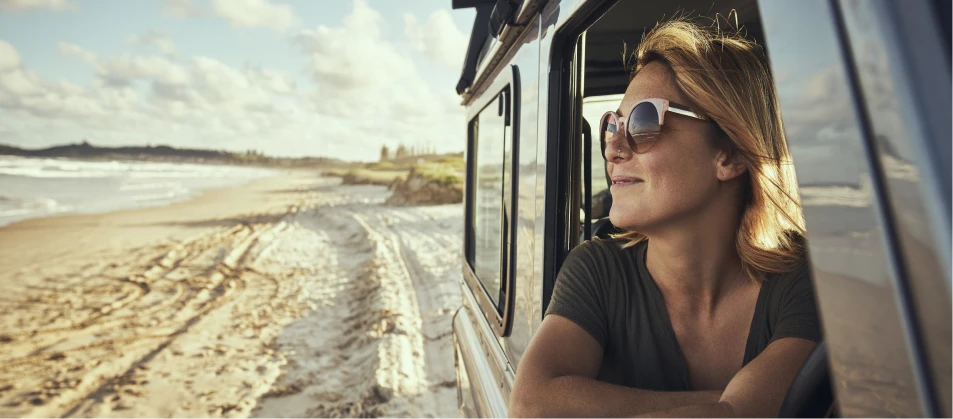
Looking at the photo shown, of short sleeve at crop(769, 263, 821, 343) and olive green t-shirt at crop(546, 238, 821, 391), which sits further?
olive green t-shirt at crop(546, 238, 821, 391)

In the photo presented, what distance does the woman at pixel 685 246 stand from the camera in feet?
4.37

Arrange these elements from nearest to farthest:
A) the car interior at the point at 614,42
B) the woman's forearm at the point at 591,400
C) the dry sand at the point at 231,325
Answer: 1. the woman's forearm at the point at 591,400
2. the car interior at the point at 614,42
3. the dry sand at the point at 231,325

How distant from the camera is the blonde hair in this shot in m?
1.34

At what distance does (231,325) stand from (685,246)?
630 centimetres

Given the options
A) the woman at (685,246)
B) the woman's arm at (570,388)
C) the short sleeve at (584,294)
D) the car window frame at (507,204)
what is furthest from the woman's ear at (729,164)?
the car window frame at (507,204)

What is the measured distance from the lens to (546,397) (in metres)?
1.27

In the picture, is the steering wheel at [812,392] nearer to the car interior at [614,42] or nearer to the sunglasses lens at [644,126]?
the sunglasses lens at [644,126]

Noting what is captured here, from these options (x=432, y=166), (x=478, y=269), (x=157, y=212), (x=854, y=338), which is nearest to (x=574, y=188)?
(x=854, y=338)

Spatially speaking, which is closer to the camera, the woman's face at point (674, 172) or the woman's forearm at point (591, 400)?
the woman's forearm at point (591, 400)

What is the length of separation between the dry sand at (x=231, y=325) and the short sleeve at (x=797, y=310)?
3.27 m

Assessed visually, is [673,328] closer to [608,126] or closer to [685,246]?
[685,246]

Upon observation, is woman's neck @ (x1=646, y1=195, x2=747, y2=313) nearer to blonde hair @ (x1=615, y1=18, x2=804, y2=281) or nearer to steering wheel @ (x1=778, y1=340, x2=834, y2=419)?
blonde hair @ (x1=615, y1=18, x2=804, y2=281)

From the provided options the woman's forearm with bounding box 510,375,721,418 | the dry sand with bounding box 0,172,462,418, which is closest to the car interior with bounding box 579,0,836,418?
the woman's forearm with bounding box 510,375,721,418

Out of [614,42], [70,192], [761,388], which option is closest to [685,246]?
[761,388]
